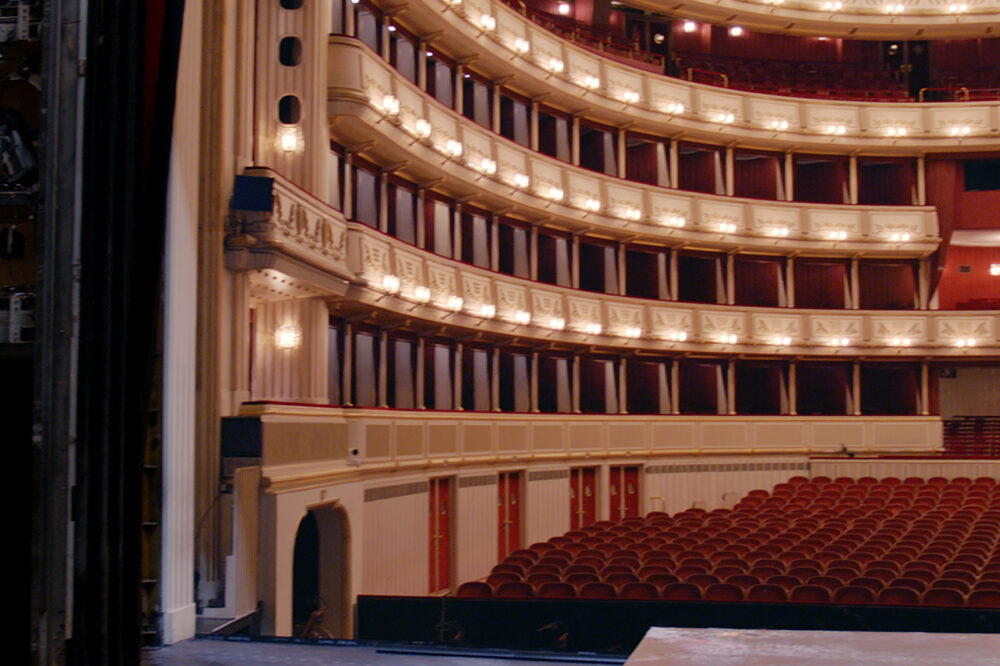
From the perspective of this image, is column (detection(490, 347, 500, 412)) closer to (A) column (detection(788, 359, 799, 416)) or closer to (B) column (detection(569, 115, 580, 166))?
(B) column (detection(569, 115, 580, 166))

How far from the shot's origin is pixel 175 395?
821 centimetres

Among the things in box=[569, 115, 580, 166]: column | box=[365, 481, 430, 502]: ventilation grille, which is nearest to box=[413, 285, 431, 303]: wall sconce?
box=[365, 481, 430, 502]: ventilation grille

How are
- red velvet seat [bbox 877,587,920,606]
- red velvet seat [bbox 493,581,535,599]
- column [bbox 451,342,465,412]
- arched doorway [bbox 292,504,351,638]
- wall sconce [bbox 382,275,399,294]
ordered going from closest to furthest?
red velvet seat [bbox 877,587,920,606], red velvet seat [bbox 493,581,535,599], arched doorway [bbox 292,504,351,638], wall sconce [bbox 382,275,399,294], column [bbox 451,342,465,412]

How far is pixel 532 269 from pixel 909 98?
44.6ft

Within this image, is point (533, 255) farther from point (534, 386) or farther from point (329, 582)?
point (329, 582)

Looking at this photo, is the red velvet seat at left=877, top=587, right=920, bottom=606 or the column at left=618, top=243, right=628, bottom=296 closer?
the red velvet seat at left=877, top=587, right=920, bottom=606

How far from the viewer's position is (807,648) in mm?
4379

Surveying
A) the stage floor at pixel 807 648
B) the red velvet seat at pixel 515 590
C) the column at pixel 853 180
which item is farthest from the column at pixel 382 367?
the column at pixel 853 180

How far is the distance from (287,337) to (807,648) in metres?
10.9

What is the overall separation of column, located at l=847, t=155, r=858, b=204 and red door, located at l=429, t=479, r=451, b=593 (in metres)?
15.4

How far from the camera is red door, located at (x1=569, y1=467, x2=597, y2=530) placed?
2298 cm

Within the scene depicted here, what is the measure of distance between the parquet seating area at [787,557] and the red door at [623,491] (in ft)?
13.3

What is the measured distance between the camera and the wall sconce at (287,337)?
14.4 m

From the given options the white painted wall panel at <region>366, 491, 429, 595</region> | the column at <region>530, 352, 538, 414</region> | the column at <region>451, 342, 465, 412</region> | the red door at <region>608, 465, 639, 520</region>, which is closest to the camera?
the white painted wall panel at <region>366, 491, 429, 595</region>
